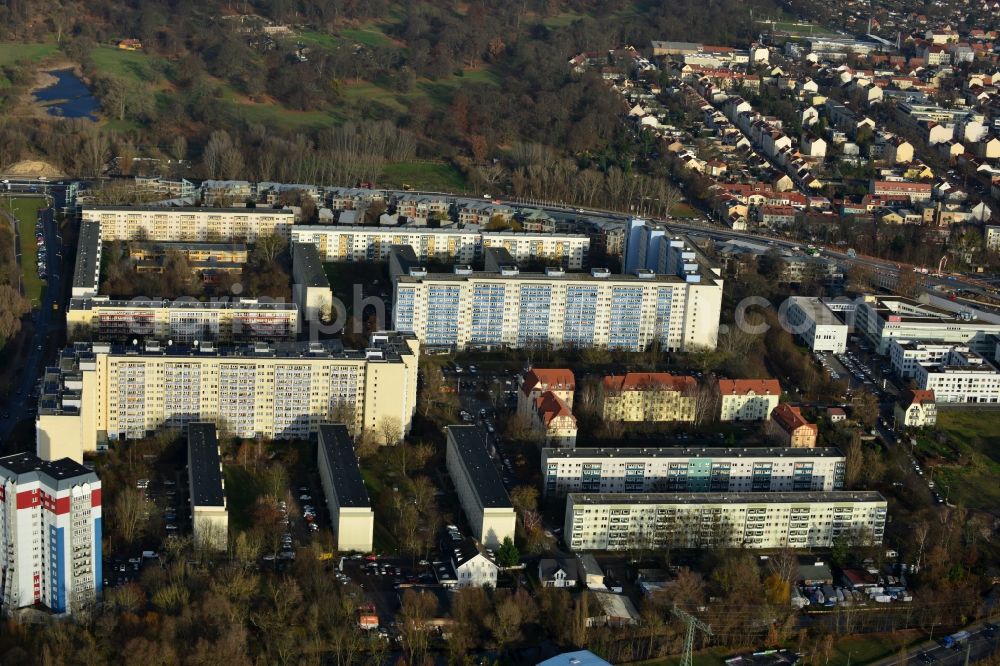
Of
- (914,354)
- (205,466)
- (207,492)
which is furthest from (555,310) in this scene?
(207,492)

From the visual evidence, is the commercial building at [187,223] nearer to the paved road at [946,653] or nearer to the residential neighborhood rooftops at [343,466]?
the residential neighborhood rooftops at [343,466]

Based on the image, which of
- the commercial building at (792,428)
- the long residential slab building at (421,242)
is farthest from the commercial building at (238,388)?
the long residential slab building at (421,242)

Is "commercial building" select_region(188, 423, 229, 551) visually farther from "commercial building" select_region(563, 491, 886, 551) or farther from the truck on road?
the truck on road

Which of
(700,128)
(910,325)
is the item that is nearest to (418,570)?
(910,325)

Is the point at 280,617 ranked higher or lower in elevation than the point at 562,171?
lower

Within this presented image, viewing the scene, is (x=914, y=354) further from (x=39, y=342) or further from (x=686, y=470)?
(x=39, y=342)

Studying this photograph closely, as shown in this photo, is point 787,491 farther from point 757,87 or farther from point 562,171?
point 757,87
